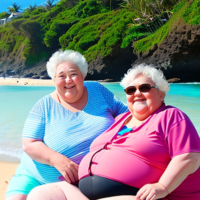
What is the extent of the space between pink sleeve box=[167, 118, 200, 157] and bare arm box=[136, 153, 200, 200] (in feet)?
0.11

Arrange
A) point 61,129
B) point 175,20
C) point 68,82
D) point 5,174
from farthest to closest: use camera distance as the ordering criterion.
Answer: point 175,20, point 5,174, point 68,82, point 61,129

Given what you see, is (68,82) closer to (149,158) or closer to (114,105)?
(114,105)

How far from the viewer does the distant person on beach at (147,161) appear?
133 centimetres

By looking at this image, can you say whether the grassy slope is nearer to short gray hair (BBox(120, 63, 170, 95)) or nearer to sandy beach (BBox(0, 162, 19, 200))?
sandy beach (BBox(0, 162, 19, 200))

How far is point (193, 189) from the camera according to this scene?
1.43 m

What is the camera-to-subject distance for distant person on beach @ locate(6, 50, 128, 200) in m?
1.86

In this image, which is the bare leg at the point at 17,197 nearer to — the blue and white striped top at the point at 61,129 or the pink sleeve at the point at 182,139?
the blue and white striped top at the point at 61,129

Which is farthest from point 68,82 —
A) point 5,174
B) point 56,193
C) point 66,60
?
point 5,174

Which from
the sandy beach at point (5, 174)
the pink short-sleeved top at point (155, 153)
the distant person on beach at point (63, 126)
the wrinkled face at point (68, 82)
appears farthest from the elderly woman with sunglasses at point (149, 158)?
the sandy beach at point (5, 174)

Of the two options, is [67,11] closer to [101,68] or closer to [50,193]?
[101,68]

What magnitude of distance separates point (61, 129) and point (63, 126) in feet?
0.10

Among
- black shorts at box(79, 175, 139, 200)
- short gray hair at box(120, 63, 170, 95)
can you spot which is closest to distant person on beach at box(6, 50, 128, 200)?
black shorts at box(79, 175, 139, 200)

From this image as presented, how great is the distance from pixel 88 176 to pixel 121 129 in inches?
15.8

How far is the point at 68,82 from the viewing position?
2.09 metres
